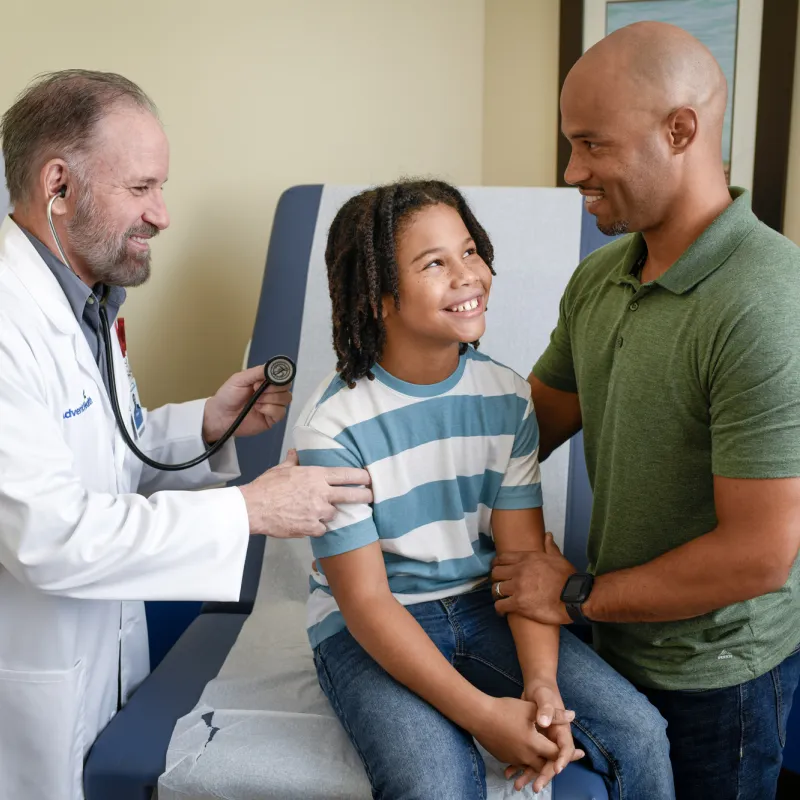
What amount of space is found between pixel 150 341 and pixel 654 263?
1202 mm

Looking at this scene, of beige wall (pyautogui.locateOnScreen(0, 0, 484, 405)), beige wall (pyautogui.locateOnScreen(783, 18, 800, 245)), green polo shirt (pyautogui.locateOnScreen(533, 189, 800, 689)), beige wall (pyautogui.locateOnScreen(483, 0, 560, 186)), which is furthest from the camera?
beige wall (pyautogui.locateOnScreen(483, 0, 560, 186))

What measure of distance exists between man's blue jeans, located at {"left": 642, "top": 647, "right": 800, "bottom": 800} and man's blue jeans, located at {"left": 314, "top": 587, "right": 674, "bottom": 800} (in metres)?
0.06

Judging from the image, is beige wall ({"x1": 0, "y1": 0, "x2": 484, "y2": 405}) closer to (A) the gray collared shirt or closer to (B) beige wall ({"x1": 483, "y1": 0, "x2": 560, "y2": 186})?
(B) beige wall ({"x1": 483, "y1": 0, "x2": 560, "y2": 186})

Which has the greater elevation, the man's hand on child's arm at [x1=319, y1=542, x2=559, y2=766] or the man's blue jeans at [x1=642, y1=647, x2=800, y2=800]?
the man's hand on child's arm at [x1=319, y1=542, x2=559, y2=766]

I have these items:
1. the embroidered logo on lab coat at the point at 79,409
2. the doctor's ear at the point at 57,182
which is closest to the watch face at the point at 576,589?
the embroidered logo on lab coat at the point at 79,409

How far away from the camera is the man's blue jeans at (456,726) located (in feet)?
3.51

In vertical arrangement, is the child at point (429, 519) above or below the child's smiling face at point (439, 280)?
below

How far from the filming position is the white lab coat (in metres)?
1.08

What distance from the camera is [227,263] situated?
2.14 m

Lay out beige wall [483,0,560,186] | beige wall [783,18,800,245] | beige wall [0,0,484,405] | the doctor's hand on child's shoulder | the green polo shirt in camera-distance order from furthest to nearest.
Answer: beige wall [483,0,560,186]
beige wall [783,18,800,245]
beige wall [0,0,484,405]
the doctor's hand on child's shoulder
the green polo shirt

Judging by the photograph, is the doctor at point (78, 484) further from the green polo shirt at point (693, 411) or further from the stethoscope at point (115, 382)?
the green polo shirt at point (693, 411)

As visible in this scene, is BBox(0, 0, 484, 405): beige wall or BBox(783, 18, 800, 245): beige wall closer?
BBox(0, 0, 484, 405): beige wall

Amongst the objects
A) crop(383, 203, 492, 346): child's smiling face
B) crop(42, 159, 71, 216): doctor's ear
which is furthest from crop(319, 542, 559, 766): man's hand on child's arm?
crop(42, 159, 71, 216): doctor's ear

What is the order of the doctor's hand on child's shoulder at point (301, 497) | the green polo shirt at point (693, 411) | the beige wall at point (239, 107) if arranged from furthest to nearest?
the beige wall at point (239, 107), the doctor's hand on child's shoulder at point (301, 497), the green polo shirt at point (693, 411)
